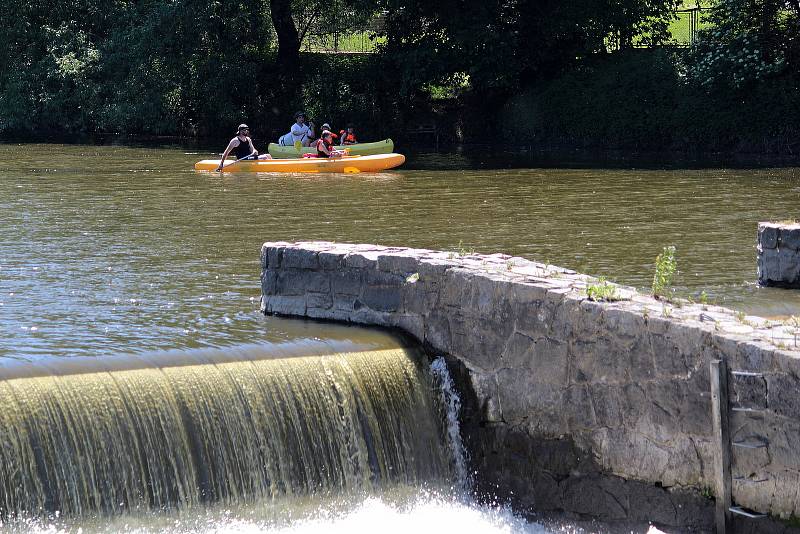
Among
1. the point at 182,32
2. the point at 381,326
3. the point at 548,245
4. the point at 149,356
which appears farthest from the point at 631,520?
the point at 182,32

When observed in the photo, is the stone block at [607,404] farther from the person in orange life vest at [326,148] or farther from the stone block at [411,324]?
the person in orange life vest at [326,148]

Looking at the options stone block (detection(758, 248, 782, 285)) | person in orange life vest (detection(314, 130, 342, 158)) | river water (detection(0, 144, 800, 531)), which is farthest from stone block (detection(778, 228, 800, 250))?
person in orange life vest (detection(314, 130, 342, 158))

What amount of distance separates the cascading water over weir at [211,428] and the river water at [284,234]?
0.81 ft

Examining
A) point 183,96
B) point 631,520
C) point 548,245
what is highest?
point 183,96

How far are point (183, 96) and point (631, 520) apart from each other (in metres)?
30.1

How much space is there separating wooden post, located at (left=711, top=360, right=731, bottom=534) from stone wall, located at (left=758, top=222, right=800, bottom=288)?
17.4ft

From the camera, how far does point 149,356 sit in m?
9.17

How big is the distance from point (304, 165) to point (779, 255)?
46.6 ft

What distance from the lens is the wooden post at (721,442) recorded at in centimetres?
726

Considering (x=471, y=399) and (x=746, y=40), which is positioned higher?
(x=746, y=40)

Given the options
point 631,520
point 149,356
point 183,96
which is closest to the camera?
point 631,520

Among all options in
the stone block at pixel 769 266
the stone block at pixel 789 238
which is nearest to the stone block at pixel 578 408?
the stone block at pixel 789 238

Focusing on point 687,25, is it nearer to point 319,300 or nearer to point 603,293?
point 319,300

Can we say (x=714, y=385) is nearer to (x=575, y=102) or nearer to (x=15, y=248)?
(x=15, y=248)
